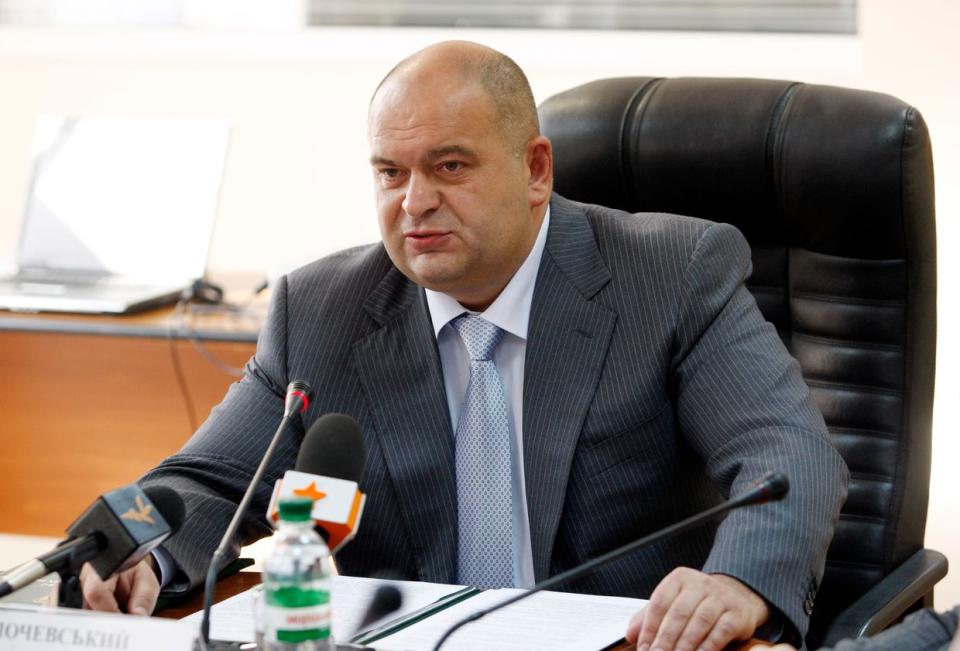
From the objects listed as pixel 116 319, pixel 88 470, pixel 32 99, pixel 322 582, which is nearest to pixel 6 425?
pixel 88 470

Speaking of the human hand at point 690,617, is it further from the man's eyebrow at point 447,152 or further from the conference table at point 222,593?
the man's eyebrow at point 447,152

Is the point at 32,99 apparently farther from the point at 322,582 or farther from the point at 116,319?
the point at 322,582

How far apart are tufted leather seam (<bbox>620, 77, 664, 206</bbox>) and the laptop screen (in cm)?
149

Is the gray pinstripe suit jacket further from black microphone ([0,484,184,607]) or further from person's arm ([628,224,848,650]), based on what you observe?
black microphone ([0,484,184,607])

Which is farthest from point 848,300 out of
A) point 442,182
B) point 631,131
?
point 442,182

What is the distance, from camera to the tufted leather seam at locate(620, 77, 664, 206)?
2.04 meters

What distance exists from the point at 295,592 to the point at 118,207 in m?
2.43

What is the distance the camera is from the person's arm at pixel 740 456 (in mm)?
1342

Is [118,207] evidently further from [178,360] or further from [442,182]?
[442,182]

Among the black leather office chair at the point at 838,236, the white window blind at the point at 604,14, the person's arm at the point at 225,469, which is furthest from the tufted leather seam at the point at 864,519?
the white window blind at the point at 604,14

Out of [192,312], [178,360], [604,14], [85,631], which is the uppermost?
[604,14]

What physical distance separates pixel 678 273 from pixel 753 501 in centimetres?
65

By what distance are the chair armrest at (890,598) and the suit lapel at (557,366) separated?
0.39m

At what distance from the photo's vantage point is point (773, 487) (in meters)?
1.20
